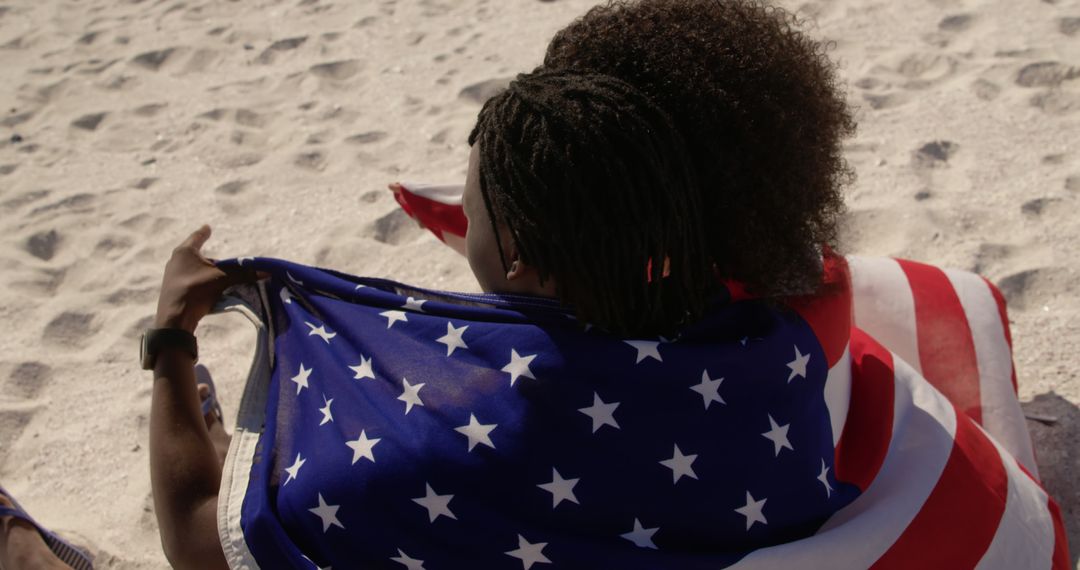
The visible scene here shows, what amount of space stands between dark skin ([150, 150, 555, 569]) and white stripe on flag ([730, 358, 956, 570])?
54 centimetres

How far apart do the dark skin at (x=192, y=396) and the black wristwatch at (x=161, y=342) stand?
0.04 ft

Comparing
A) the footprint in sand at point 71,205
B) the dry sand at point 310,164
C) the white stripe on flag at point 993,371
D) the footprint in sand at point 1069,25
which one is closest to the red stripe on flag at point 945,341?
the white stripe on flag at point 993,371

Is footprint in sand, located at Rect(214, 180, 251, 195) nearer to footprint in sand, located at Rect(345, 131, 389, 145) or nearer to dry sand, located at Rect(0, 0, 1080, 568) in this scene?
dry sand, located at Rect(0, 0, 1080, 568)

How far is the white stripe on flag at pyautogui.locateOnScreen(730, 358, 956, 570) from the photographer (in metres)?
1.50

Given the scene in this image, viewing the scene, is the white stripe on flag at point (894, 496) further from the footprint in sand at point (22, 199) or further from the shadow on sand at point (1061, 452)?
the footprint in sand at point (22, 199)

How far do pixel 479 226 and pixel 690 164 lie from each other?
1.10 ft

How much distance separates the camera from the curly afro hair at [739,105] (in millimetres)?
1365

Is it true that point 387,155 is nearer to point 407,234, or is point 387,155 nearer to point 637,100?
point 407,234

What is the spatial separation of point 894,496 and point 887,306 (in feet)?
2.06

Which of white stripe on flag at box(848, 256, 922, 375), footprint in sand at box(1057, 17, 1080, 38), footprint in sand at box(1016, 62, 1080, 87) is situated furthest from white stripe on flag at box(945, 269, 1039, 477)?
footprint in sand at box(1057, 17, 1080, 38)

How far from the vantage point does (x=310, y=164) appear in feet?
11.5

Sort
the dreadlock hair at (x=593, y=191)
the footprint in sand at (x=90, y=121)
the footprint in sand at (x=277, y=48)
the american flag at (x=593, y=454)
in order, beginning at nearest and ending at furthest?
the dreadlock hair at (x=593, y=191), the american flag at (x=593, y=454), the footprint in sand at (x=90, y=121), the footprint in sand at (x=277, y=48)

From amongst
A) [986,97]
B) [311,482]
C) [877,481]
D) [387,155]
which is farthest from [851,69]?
[311,482]

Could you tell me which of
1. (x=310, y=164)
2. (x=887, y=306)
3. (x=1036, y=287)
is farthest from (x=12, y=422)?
(x=1036, y=287)
